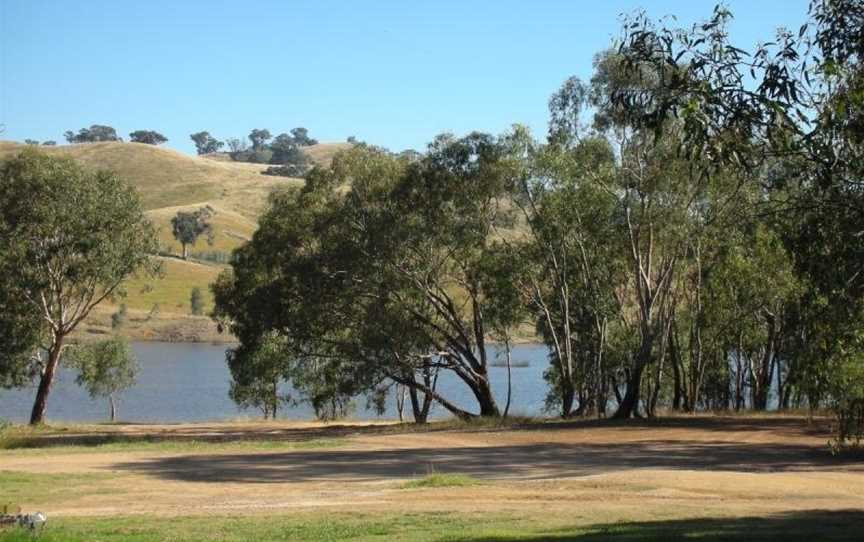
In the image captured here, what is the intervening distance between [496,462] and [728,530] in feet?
38.8

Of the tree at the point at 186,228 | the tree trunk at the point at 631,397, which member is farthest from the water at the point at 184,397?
the tree at the point at 186,228

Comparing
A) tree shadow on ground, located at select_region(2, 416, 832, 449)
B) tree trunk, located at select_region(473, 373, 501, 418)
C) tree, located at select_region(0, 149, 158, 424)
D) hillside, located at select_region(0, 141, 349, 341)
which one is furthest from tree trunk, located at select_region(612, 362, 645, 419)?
hillside, located at select_region(0, 141, 349, 341)

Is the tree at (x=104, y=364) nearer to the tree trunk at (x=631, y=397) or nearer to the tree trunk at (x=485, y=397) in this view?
the tree trunk at (x=485, y=397)

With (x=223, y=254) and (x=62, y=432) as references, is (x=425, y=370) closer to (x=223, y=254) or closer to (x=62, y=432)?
(x=62, y=432)

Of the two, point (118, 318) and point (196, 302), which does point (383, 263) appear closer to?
point (118, 318)

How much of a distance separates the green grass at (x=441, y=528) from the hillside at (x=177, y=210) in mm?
57093

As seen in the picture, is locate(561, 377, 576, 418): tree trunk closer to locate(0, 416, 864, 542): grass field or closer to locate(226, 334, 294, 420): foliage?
locate(0, 416, 864, 542): grass field

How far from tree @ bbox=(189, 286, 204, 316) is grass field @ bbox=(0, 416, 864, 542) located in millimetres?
66843

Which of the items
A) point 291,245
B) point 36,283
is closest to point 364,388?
point 291,245

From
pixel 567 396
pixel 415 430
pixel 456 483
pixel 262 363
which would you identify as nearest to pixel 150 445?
pixel 415 430

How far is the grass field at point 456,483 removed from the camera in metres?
15.2

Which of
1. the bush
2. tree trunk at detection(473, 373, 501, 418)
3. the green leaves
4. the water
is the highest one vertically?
the bush

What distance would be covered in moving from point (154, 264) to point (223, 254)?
87.9m

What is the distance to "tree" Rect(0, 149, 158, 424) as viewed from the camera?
39062 mm
